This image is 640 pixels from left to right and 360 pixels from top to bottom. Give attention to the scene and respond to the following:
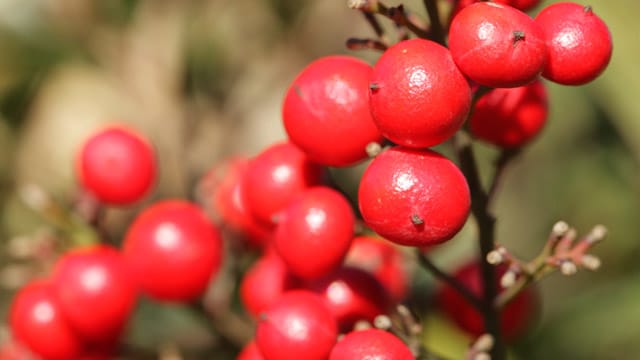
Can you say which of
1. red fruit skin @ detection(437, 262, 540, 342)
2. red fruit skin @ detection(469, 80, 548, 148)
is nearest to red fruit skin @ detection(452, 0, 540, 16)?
red fruit skin @ detection(469, 80, 548, 148)

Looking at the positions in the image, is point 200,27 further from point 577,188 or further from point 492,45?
point 492,45

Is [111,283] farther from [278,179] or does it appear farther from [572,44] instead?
[572,44]

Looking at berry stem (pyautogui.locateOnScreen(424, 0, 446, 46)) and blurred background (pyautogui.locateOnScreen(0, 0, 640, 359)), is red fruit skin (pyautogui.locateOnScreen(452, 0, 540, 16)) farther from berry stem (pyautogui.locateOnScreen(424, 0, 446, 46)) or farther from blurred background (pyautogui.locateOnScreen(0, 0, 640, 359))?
blurred background (pyautogui.locateOnScreen(0, 0, 640, 359))

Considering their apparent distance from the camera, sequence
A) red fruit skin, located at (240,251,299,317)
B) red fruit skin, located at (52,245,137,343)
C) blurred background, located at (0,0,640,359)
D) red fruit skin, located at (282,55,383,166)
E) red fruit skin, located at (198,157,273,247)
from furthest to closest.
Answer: blurred background, located at (0,0,640,359) < red fruit skin, located at (198,157,273,247) < red fruit skin, located at (52,245,137,343) < red fruit skin, located at (240,251,299,317) < red fruit skin, located at (282,55,383,166)

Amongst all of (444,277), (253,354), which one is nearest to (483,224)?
(444,277)

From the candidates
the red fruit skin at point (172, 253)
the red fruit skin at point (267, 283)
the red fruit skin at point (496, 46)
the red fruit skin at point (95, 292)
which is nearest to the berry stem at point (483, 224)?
the red fruit skin at point (496, 46)

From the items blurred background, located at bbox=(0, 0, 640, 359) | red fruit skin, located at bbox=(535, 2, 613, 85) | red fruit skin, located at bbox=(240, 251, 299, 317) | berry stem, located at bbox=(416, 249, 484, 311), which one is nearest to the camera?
red fruit skin, located at bbox=(535, 2, 613, 85)
